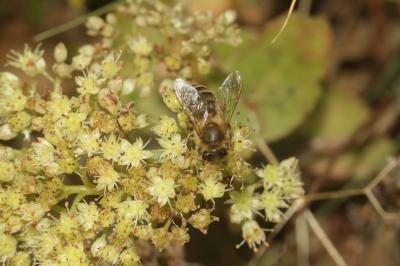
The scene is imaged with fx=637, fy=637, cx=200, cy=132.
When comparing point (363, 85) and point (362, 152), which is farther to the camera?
point (363, 85)

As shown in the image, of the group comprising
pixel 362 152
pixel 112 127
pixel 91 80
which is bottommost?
pixel 362 152

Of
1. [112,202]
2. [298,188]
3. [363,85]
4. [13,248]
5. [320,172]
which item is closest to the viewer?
[112,202]

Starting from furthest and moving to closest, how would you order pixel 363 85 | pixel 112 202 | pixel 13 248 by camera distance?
pixel 363 85 → pixel 13 248 → pixel 112 202

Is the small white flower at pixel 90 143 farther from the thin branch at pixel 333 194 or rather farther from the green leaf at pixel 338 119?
the green leaf at pixel 338 119

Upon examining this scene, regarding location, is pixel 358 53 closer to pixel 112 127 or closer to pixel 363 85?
pixel 363 85

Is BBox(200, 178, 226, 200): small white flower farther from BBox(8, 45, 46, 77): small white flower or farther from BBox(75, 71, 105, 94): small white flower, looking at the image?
BBox(8, 45, 46, 77): small white flower

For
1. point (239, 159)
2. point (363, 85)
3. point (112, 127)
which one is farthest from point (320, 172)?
point (112, 127)

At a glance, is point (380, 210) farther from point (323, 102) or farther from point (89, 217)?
point (89, 217)
